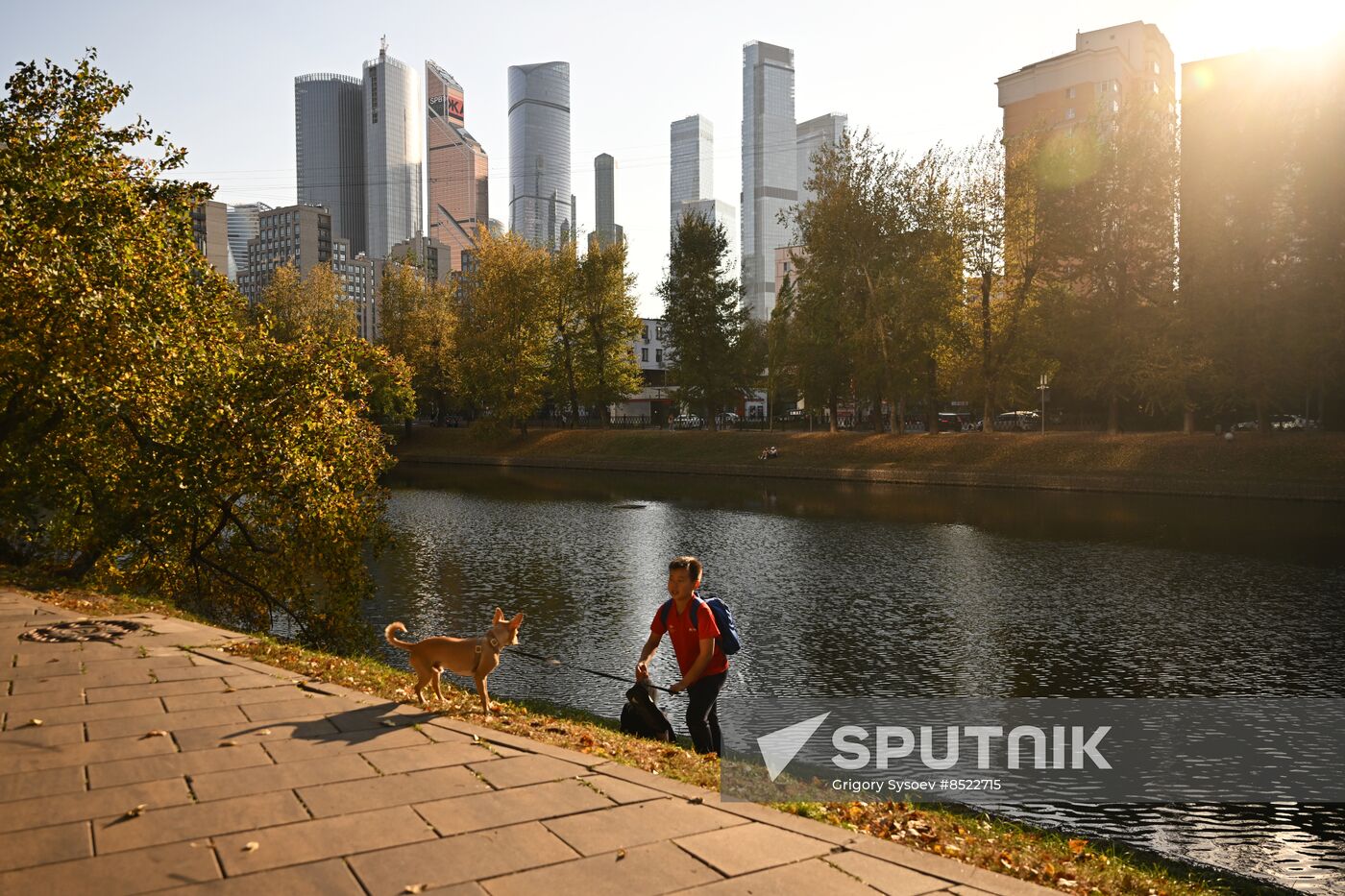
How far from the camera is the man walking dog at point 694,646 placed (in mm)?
8258

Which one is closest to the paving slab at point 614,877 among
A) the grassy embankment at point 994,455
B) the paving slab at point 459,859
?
the paving slab at point 459,859

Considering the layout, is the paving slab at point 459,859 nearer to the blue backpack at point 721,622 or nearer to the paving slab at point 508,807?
the paving slab at point 508,807

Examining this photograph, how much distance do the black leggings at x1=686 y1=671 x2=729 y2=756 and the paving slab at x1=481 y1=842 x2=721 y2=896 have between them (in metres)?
3.42

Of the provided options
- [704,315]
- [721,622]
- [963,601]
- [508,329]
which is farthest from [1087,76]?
[721,622]

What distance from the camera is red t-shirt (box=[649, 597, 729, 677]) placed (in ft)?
27.6

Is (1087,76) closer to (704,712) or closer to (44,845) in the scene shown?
(704,712)

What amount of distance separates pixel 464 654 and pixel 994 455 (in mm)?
45339

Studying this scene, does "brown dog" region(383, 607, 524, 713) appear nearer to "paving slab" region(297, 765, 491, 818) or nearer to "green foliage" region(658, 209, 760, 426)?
"paving slab" region(297, 765, 491, 818)

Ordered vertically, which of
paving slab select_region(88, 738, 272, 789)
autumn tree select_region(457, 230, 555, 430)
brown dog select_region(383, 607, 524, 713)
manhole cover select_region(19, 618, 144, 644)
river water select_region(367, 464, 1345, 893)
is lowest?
river water select_region(367, 464, 1345, 893)

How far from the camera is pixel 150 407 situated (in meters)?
15.0

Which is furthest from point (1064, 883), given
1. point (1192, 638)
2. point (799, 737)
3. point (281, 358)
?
point (281, 358)

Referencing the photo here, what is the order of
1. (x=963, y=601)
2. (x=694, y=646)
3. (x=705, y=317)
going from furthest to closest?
(x=705, y=317), (x=963, y=601), (x=694, y=646)

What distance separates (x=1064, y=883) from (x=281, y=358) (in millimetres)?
14188

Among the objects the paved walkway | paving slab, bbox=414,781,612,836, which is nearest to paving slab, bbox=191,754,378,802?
the paved walkway
